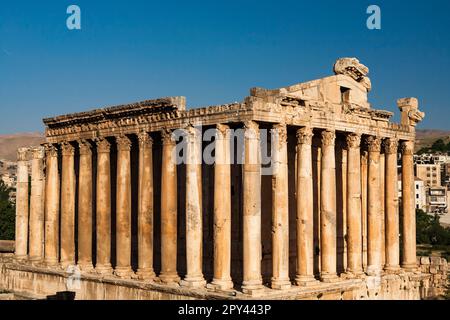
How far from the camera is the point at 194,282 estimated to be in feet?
91.2

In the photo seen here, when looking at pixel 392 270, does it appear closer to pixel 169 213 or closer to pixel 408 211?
pixel 408 211

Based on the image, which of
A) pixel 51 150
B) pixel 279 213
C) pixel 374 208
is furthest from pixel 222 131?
pixel 51 150

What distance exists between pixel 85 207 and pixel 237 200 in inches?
358

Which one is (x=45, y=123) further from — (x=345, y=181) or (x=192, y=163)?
(x=345, y=181)

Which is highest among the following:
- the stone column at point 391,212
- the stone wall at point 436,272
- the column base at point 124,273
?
the stone column at point 391,212

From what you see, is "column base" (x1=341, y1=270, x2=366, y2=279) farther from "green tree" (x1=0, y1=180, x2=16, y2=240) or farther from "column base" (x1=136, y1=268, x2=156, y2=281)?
"green tree" (x1=0, y1=180, x2=16, y2=240)

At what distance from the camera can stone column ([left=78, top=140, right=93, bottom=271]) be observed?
34969 mm

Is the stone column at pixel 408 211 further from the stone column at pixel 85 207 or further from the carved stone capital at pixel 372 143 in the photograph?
the stone column at pixel 85 207

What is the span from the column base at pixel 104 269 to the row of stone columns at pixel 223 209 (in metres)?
0.05

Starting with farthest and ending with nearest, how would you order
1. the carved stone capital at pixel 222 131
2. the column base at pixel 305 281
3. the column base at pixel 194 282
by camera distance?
the column base at pixel 305 281, the column base at pixel 194 282, the carved stone capital at pixel 222 131

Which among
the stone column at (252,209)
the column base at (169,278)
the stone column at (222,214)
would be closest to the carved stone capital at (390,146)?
the stone column at (252,209)

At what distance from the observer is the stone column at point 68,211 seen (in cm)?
3662

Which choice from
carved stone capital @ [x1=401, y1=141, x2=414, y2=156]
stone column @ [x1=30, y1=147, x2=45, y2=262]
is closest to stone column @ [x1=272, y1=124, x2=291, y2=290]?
carved stone capital @ [x1=401, y1=141, x2=414, y2=156]

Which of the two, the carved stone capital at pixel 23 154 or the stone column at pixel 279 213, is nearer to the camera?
the stone column at pixel 279 213
